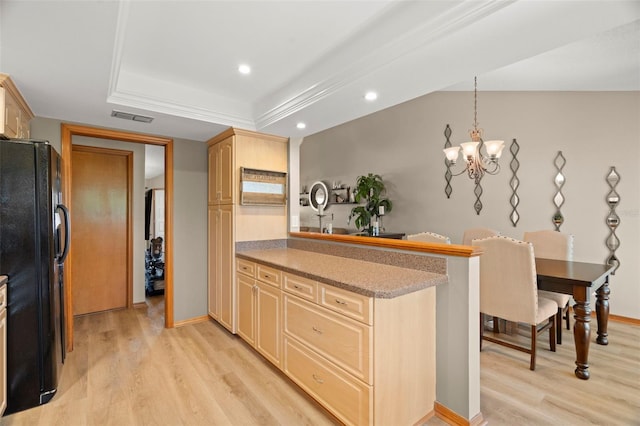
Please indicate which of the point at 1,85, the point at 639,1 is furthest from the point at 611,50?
the point at 1,85

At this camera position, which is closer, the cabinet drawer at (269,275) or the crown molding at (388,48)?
the crown molding at (388,48)

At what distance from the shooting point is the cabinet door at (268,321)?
8.09ft

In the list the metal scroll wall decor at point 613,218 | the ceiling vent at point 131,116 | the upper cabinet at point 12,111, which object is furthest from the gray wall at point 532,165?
the upper cabinet at point 12,111

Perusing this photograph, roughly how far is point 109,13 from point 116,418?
2311 millimetres

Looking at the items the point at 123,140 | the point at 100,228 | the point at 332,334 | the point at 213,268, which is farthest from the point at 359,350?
the point at 100,228

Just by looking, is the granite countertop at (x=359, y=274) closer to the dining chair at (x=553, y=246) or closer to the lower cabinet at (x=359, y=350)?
the lower cabinet at (x=359, y=350)

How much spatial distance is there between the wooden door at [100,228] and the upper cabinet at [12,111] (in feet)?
4.33

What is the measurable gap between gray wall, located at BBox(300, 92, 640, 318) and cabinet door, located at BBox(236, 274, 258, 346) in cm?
310

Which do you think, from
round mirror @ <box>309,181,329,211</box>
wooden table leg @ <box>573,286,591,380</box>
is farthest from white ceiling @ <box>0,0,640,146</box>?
round mirror @ <box>309,181,329,211</box>

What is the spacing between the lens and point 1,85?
200 centimetres

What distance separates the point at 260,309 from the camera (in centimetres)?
272

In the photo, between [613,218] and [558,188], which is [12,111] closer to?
[558,188]

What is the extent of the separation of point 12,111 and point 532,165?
5.25 metres

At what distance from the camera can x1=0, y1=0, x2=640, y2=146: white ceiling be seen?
58.3 inches
